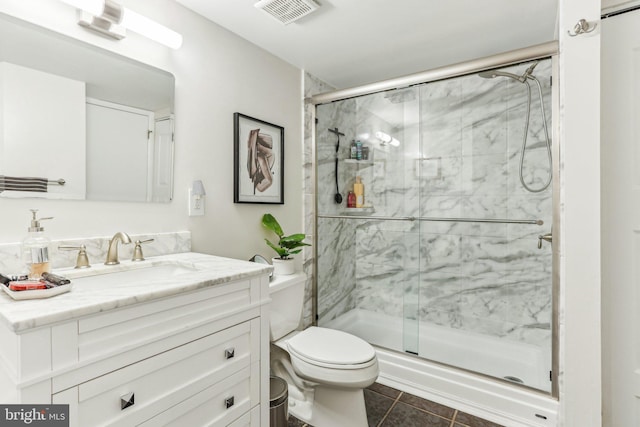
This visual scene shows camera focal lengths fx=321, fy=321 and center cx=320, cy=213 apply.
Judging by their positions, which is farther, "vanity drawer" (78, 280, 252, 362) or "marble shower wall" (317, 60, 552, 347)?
"marble shower wall" (317, 60, 552, 347)

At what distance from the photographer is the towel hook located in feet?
4.25

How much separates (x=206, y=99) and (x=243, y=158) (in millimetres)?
398

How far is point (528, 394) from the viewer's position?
5.59 feet

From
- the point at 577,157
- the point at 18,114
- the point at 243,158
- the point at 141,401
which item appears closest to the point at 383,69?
the point at 243,158

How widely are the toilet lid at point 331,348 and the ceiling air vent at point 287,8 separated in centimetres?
175

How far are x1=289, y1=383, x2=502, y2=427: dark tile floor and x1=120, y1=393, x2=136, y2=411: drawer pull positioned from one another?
3.59 ft

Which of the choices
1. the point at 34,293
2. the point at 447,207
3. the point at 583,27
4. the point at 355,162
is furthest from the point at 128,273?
the point at 447,207

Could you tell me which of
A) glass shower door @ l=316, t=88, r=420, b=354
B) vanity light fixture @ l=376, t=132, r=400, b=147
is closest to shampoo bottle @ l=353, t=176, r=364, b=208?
glass shower door @ l=316, t=88, r=420, b=354

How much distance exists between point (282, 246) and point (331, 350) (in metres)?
0.73

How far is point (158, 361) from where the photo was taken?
→ 3.09 feet

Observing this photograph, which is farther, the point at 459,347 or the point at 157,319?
the point at 459,347

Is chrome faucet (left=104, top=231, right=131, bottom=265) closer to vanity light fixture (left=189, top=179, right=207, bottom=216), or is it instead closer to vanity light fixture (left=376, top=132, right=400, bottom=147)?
vanity light fixture (left=189, top=179, right=207, bottom=216)

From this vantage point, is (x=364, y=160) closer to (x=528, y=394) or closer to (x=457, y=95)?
(x=457, y=95)

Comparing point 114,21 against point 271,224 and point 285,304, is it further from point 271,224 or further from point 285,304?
point 285,304
